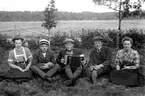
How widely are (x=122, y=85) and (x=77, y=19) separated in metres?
11.6

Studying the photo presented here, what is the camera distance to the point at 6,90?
432 cm

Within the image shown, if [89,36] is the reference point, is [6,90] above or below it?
below

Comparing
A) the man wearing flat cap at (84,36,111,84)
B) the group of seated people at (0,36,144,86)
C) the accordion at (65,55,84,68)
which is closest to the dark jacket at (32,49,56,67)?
the group of seated people at (0,36,144,86)

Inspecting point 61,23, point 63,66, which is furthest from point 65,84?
point 61,23

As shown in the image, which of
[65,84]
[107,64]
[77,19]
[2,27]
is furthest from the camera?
[77,19]

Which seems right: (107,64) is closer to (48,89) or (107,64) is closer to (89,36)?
Answer: (48,89)

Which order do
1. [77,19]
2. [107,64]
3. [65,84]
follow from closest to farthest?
1. [65,84]
2. [107,64]
3. [77,19]

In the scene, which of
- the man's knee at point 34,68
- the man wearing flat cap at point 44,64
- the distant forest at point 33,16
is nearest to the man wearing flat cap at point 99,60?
the man wearing flat cap at point 44,64

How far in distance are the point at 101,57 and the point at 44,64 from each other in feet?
5.00

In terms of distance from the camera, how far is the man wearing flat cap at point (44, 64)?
489cm

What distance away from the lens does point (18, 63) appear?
507cm

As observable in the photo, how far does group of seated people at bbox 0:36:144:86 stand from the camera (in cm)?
470

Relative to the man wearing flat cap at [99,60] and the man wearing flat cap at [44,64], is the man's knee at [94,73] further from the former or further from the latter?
the man wearing flat cap at [44,64]

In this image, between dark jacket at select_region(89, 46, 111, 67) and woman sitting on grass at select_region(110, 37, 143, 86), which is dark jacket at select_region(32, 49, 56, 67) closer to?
dark jacket at select_region(89, 46, 111, 67)
